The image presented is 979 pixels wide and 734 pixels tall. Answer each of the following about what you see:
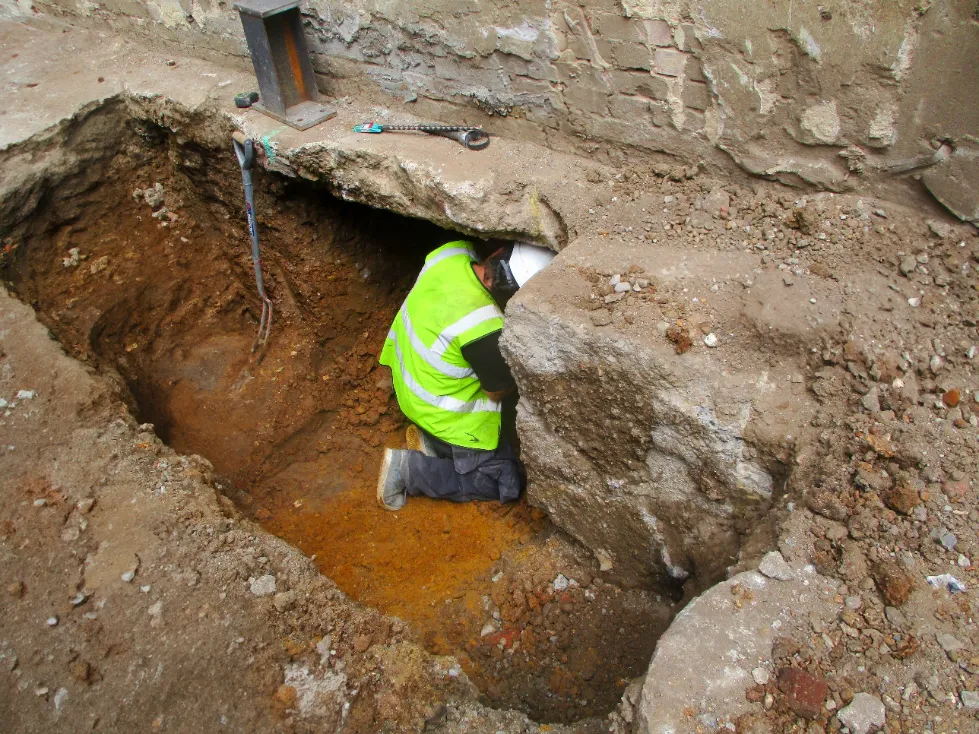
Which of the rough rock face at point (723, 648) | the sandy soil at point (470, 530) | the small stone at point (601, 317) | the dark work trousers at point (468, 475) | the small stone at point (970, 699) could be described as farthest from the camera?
the dark work trousers at point (468, 475)

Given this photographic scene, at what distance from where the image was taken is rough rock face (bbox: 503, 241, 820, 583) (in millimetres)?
2045

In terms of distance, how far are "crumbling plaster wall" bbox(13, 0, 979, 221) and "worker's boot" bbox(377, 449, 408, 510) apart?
1576 mm

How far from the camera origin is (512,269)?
2.71m

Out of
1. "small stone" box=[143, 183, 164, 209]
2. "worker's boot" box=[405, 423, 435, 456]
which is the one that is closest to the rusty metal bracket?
"small stone" box=[143, 183, 164, 209]

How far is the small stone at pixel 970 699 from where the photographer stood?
1.50m

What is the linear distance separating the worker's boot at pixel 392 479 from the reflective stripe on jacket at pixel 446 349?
227 mm

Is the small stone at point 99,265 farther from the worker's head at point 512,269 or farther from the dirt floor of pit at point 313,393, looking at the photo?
the worker's head at point 512,269

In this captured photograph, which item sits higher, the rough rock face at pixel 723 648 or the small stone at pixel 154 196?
the small stone at pixel 154 196

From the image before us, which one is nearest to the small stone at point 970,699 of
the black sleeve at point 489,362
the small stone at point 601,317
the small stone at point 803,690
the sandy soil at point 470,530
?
the sandy soil at point 470,530

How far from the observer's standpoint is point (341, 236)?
3.64 meters

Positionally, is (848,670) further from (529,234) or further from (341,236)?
(341,236)

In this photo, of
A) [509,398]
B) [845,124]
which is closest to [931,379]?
[845,124]

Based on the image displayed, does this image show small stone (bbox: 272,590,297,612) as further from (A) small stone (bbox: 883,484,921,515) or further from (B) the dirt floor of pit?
(A) small stone (bbox: 883,484,921,515)

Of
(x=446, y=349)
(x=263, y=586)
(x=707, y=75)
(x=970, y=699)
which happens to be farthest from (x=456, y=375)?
(x=970, y=699)
